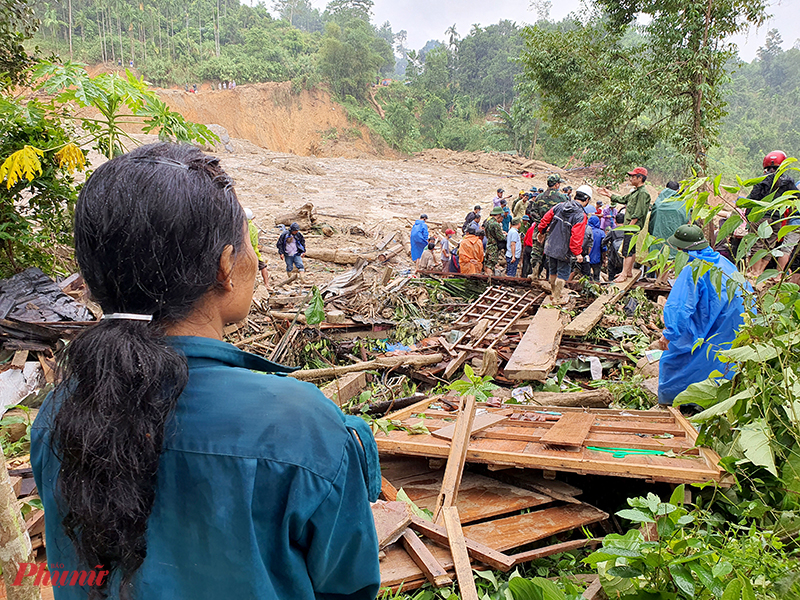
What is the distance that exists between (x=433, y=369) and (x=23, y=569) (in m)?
4.88

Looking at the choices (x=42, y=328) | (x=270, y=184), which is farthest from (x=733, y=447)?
(x=270, y=184)

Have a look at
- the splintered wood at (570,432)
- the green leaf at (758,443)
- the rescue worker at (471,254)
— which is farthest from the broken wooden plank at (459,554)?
the rescue worker at (471,254)

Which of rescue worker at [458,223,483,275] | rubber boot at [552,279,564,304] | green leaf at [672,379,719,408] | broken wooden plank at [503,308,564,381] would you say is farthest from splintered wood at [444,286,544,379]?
green leaf at [672,379,719,408]

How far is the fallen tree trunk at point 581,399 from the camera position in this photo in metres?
4.45

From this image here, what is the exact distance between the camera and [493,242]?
10.5 m

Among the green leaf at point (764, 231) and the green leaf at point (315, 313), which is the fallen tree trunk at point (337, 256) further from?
the green leaf at point (764, 231)

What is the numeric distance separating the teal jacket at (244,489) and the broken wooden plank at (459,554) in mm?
1466

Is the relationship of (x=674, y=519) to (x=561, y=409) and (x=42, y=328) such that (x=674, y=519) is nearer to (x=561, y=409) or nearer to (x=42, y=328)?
(x=561, y=409)

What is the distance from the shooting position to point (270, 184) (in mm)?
21797

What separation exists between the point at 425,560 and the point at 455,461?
68 cm

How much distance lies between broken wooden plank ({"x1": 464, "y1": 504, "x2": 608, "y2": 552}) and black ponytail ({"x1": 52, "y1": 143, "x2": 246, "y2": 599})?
2075 mm

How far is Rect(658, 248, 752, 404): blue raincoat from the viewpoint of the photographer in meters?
3.52

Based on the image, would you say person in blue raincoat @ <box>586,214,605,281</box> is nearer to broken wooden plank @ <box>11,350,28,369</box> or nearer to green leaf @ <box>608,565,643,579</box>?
green leaf @ <box>608,565,643,579</box>

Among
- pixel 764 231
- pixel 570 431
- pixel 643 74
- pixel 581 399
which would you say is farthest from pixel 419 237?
pixel 764 231
